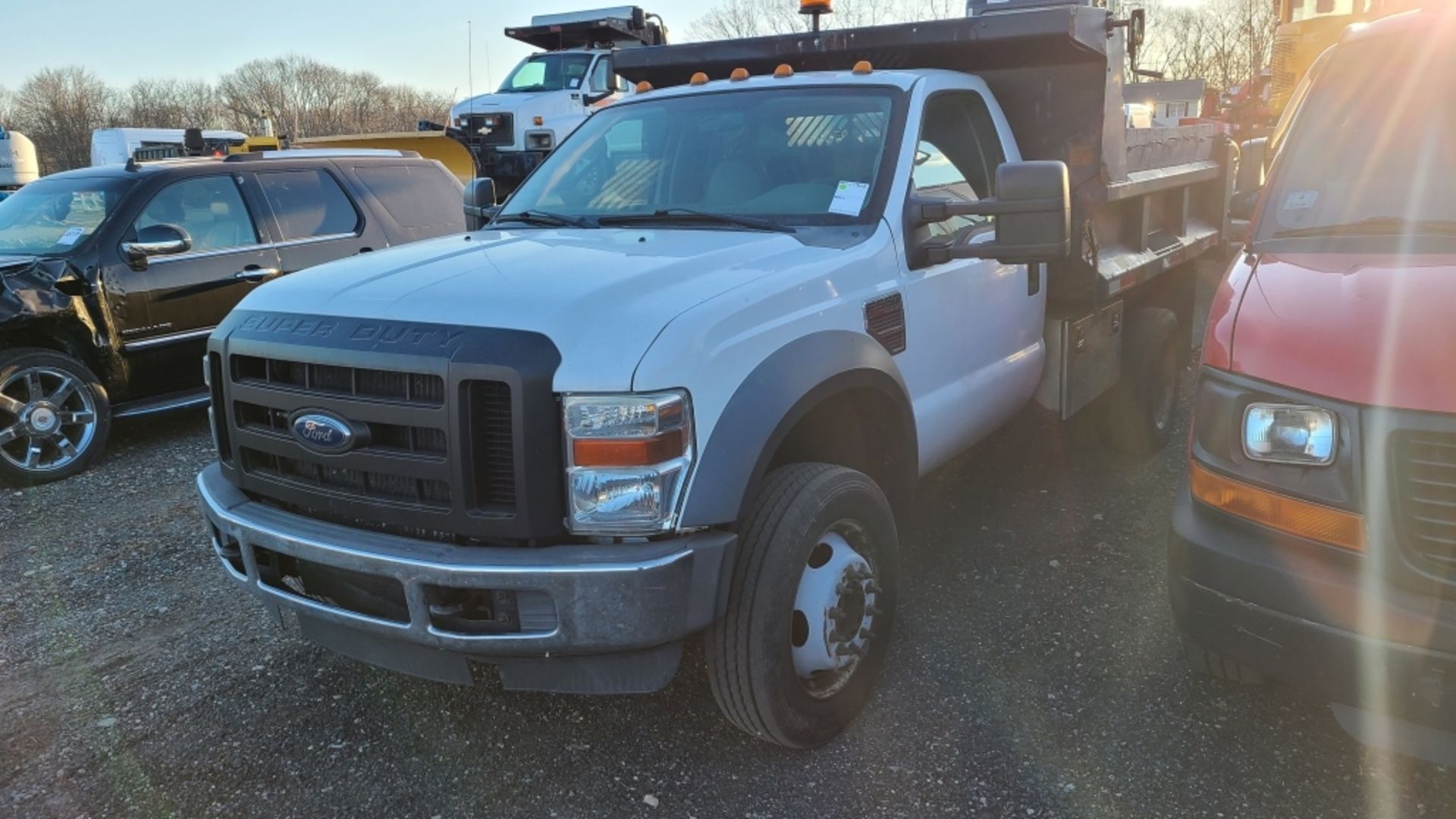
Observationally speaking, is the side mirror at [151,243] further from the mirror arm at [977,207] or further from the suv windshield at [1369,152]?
the suv windshield at [1369,152]

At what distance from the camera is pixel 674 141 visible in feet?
13.4

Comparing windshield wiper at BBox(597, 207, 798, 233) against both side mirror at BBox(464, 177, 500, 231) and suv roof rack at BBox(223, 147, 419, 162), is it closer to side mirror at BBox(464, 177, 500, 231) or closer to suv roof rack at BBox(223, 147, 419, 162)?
side mirror at BBox(464, 177, 500, 231)

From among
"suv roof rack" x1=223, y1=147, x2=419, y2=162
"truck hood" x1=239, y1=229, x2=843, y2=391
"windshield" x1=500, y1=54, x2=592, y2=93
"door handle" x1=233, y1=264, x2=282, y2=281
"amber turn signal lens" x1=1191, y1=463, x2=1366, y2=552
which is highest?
"windshield" x1=500, y1=54, x2=592, y2=93

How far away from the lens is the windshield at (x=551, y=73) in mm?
16141

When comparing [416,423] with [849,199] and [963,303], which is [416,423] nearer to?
[849,199]

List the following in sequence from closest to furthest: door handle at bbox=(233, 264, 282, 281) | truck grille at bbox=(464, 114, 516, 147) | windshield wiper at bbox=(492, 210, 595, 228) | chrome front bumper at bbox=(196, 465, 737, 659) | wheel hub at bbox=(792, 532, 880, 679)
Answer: chrome front bumper at bbox=(196, 465, 737, 659)
wheel hub at bbox=(792, 532, 880, 679)
windshield wiper at bbox=(492, 210, 595, 228)
door handle at bbox=(233, 264, 282, 281)
truck grille at bbox=(464, 114, 516, 147)

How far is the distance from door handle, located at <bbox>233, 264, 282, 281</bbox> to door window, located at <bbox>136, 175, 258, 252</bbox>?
186mm

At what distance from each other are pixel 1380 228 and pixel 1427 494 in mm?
1161

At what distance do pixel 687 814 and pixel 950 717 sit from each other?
0.92 meters

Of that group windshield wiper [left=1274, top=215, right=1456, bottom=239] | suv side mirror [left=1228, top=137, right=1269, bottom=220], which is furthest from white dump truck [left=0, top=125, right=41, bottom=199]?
windshield wiper [left=1274, top=215, right=1456, bottom=239]

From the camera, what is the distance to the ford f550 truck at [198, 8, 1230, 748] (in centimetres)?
251

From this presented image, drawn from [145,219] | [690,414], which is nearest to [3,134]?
[145,219]

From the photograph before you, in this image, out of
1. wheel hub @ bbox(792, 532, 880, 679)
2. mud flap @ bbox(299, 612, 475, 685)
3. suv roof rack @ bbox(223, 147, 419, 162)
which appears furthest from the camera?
suv roof rack @ bbox(223, 147, 419, 162)

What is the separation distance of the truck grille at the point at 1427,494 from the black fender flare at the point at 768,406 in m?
1.39
